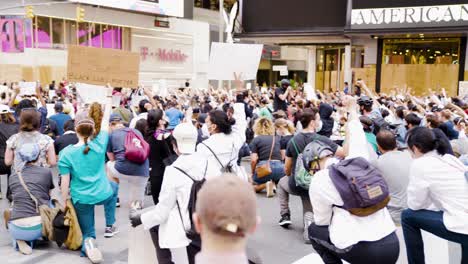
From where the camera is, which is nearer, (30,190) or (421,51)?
(30,190)

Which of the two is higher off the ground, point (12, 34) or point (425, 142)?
point (12, 34)

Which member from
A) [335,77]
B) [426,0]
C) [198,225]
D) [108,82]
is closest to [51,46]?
[335,77]

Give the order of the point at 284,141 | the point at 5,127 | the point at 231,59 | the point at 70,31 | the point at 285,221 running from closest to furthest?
the point at 285,221
the point at 5,127
the point at 284,141
the point at 231,59
the point at 70,31

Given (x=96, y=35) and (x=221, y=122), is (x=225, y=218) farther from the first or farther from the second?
(x=96, y=35)

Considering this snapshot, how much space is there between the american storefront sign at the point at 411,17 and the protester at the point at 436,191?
19102mm

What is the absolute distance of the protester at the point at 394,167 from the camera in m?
5.73

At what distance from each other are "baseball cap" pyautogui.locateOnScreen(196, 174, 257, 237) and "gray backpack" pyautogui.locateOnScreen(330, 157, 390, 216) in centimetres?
189

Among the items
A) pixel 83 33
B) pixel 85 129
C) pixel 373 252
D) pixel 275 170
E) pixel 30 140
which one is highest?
pixel 83 33

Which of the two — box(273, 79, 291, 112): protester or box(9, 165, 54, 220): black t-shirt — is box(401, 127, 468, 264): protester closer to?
box(9, 165, 54, 220): black t-shirt

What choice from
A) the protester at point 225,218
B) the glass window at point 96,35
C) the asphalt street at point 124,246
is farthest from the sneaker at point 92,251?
the glass window at point 96,35

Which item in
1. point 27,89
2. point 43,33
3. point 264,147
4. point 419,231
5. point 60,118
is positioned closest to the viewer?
point 419,231

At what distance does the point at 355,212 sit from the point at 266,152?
5.09m

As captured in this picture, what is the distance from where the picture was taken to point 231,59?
477 inches

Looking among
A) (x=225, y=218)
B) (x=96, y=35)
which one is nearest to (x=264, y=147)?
(x=225, y=218)
